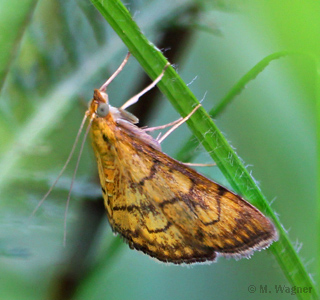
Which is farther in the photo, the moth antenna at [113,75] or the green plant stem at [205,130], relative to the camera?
the moth antenna at [113,75]

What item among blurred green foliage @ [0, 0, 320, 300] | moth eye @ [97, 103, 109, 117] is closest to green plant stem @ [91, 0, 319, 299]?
blurred green foliage @ [0, 0, 320, 300]

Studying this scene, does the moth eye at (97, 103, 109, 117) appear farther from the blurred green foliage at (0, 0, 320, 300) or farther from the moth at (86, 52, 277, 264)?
the blurred green foliage at (0, 0, 320, 300)

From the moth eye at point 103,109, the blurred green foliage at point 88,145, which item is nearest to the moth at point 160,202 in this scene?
the moth eye at point 103,109

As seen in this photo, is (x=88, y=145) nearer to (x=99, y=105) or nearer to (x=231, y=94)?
(x=99, y=105)

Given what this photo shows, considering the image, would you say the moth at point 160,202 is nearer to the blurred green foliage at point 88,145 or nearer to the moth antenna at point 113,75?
the moth antenna at point 113,75

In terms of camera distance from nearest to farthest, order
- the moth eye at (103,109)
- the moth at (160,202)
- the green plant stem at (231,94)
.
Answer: the green plant stem at (231,94), the moth at (160,202), the moth eye at (103,109)

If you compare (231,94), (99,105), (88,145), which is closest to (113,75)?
(99,105)

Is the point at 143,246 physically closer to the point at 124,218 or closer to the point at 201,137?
the point at 124,218

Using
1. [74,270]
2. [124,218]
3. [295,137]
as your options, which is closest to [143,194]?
[124,218]
